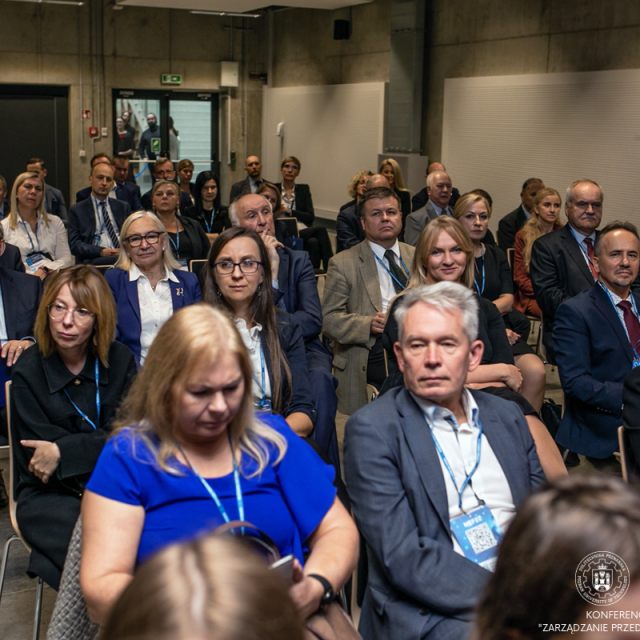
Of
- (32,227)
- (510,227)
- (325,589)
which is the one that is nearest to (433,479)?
(325,589)

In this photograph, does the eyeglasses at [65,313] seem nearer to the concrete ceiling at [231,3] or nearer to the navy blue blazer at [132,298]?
the navy blue blazer at [132,298]

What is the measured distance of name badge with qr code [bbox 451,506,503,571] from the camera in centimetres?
192

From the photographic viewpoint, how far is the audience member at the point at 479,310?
3064 millimetres

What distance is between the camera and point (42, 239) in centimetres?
612

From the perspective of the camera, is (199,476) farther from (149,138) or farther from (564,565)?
(149,138)

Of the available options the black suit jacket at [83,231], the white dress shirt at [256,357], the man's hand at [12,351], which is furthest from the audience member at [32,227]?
the white dress shirt at [256,357]

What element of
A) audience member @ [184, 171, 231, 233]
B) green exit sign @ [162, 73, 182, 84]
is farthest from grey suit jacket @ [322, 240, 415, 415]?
green exit sign @ [162, 73, 182, 84]

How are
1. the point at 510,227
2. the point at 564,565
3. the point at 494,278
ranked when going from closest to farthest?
the point at 564,565, the point at 494,278, the point at 510,227

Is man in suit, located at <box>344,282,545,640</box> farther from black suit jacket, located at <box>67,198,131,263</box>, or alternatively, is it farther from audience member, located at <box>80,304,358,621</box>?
black suit jacket, located at <box>67,198,131,263</box>

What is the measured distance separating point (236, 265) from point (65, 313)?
2.50ft

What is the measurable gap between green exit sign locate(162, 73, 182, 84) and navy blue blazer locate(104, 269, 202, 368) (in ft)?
36.9

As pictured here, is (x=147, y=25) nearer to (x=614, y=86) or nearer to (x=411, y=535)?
(x=614, y=86)

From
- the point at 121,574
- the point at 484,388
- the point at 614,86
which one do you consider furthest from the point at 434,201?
the point at 121,574

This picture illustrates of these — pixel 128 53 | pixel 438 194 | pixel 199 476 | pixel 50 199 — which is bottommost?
pixel 199 476
